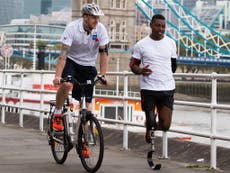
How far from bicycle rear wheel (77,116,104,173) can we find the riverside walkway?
0.78 feet

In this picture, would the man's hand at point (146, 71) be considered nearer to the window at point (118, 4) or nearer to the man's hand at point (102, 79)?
the man's hand at point (102, 79)

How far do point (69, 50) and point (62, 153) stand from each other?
1.06 m

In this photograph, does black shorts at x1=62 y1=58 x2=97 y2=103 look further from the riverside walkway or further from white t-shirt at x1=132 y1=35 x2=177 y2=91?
the riverside walkway

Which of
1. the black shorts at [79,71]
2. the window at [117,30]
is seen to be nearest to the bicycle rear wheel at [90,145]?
the black shorts at [79,71]

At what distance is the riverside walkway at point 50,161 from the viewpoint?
6.90m

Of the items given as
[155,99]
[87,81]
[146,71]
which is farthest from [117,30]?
[87,81]

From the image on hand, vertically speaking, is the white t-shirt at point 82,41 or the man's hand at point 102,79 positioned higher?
the white t-shirt at point 82,41

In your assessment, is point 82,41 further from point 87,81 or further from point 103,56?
point 87,81

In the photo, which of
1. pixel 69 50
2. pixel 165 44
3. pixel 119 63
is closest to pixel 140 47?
pixel 165 44

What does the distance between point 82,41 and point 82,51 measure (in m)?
0.14

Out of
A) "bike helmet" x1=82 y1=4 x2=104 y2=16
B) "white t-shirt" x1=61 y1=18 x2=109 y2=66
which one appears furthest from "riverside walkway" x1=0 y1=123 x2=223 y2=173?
"bike helmet" x1=82 y1=4 x2=104 y2=16

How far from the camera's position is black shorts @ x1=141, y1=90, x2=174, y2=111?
276 inches

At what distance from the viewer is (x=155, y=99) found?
7.09 m

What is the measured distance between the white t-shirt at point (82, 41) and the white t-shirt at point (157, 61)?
1.28ft
